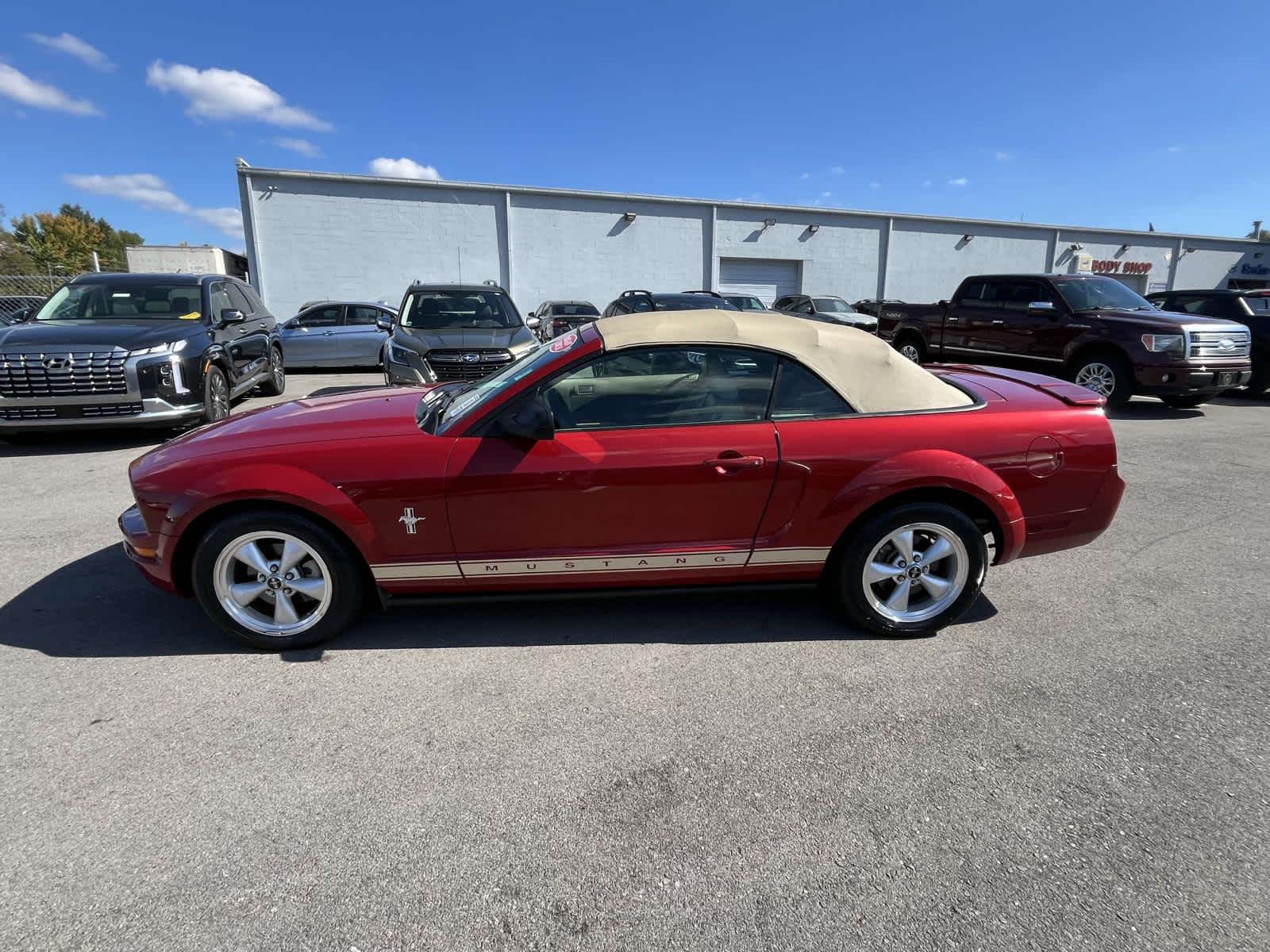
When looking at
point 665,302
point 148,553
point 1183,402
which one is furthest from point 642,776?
point 1183,402

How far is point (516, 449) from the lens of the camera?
9.84 ft

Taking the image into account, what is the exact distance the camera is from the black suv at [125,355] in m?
6.36

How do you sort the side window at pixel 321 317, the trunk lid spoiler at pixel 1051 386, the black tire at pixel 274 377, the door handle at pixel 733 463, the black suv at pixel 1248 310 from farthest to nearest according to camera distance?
the side window at pixel 321 317
the black suv at pixel 1248 310
the black tire at pixel 274 377
the trunk lid spoiler at pixel 1051 386
the door handle at pixel 733 463

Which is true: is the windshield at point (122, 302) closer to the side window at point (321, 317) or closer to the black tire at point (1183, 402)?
the side window at point (321, 317)

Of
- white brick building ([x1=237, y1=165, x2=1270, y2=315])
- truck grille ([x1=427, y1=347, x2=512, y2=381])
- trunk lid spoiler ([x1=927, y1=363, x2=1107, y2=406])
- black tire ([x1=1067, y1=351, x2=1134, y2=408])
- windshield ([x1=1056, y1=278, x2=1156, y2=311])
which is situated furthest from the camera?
white brick building ([x1=237, y1=165, x2=1270, y2=315])

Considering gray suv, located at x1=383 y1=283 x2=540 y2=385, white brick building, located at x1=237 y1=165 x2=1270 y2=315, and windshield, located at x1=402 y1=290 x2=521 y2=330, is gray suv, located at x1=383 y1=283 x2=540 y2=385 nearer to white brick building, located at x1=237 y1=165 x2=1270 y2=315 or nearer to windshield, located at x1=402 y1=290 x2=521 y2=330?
windshield, located at x1=402 y1=290 x2=521 y2=330

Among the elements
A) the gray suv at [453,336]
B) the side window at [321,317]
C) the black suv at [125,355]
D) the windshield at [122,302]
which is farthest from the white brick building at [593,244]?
the windshield at [122,302]

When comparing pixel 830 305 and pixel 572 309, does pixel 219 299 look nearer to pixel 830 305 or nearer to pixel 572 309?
pixel 572 309

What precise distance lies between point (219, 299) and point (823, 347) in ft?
25.7

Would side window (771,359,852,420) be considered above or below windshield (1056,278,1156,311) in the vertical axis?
below

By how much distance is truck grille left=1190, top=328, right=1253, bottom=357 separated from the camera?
28.9ft

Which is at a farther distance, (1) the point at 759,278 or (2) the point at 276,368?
(1) the point at 759,278

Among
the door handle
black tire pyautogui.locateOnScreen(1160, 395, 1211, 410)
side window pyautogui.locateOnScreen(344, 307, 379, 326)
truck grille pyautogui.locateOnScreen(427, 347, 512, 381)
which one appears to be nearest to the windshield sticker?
the door handle

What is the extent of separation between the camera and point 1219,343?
29.3 feet
